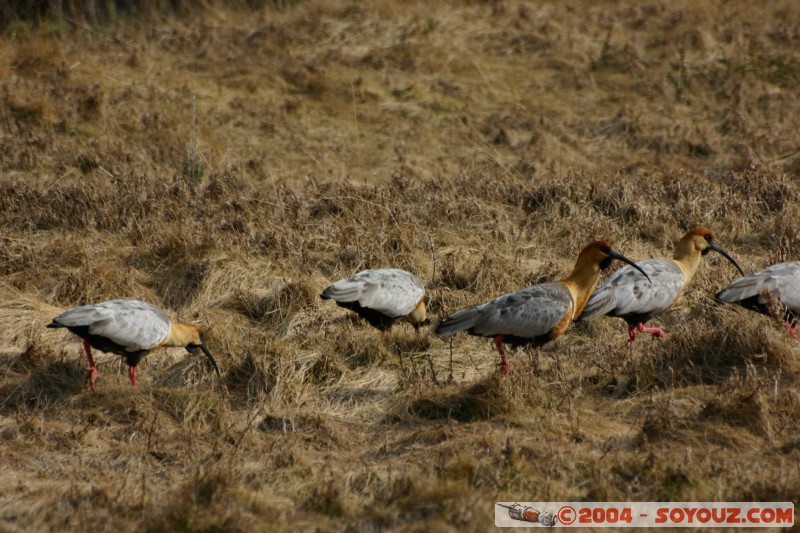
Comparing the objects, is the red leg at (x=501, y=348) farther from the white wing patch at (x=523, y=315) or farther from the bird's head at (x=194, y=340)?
the bird's head at (x=194, y=340)

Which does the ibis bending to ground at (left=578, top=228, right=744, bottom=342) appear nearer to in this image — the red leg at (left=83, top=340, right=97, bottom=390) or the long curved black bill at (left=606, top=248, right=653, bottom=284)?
the long curved black bill at (left=606, top=248, right=653, bottom=284)

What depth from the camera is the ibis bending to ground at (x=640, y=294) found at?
836cm

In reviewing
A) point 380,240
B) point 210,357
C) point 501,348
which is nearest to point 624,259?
point 501,348

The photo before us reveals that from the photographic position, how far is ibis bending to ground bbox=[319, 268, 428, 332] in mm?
8500

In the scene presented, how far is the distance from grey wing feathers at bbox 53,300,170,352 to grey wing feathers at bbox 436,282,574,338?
228cm

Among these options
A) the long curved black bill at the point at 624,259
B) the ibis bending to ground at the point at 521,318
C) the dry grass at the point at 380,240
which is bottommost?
the dry grass at the point at 380,240

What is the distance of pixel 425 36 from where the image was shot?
53.9ft

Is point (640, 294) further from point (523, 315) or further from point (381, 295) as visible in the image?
point (381, 295)

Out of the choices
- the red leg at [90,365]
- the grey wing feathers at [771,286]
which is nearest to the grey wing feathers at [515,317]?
the grey wing feathers at [771,286]

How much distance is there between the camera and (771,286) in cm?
838

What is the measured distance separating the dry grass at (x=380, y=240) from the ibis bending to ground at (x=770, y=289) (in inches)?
9.0

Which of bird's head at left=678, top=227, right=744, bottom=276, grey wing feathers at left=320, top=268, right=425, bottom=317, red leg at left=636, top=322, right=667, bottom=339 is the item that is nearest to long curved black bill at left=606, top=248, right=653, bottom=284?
red leg at left=636, top=322, right=667, bottom=339

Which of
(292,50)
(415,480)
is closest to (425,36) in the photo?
(292,50)

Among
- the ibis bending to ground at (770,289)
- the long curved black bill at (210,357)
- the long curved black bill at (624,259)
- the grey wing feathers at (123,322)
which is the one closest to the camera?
the grey wing feathers at (123,322)
